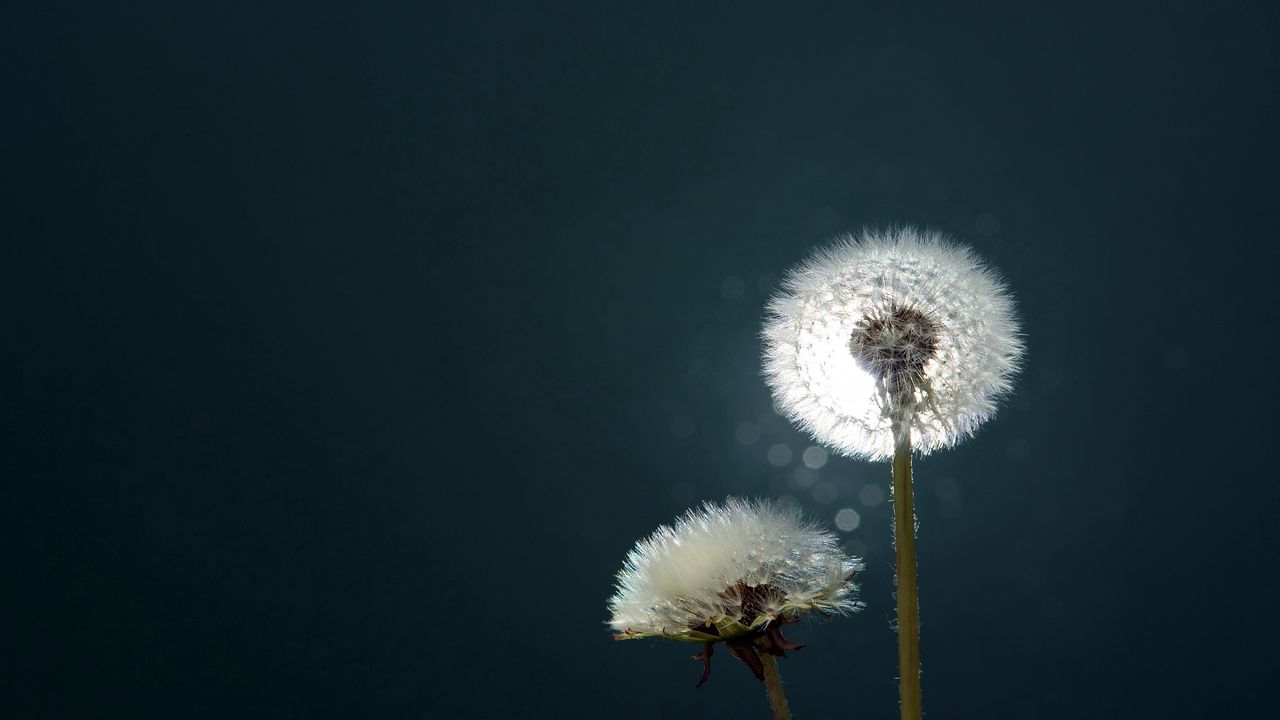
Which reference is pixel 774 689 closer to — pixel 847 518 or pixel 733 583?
pixel 733 583

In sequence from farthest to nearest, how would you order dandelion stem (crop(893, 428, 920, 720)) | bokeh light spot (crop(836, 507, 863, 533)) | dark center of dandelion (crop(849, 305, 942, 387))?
bokeh light spot (crop(836, 507, 863, 533)) < dark center of dandelion (crop(849, 305, 942, 387)) < dandelion stem (crop(893, 428, 920, 720))

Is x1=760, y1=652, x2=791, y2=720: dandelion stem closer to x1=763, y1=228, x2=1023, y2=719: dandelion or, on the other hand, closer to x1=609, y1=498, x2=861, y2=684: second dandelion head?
x1=609, y1=498, x2=861, y2=684: second dandelion head

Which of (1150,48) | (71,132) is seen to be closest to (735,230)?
(1150,48)

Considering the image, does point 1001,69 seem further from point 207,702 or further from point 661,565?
point 207,702

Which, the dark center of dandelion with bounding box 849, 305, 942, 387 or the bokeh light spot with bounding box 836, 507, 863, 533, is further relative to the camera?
the bokeh light spot with bounding box 836, 507, 863, 533

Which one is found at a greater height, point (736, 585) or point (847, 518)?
point (847, 518)

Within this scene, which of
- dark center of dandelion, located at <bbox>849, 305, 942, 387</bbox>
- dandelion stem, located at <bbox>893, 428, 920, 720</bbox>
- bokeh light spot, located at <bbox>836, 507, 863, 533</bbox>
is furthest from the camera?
bokeh light spot, located at <bbox>836, 507, 863, 533</bbox>

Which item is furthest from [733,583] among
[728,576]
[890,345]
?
[890,345]

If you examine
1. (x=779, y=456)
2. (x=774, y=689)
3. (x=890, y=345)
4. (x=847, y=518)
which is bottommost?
(x=774, y=689)

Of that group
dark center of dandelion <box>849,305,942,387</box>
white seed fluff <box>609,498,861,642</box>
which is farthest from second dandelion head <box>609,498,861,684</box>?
dark center of dandelion <box>849,305,942,387</box>
